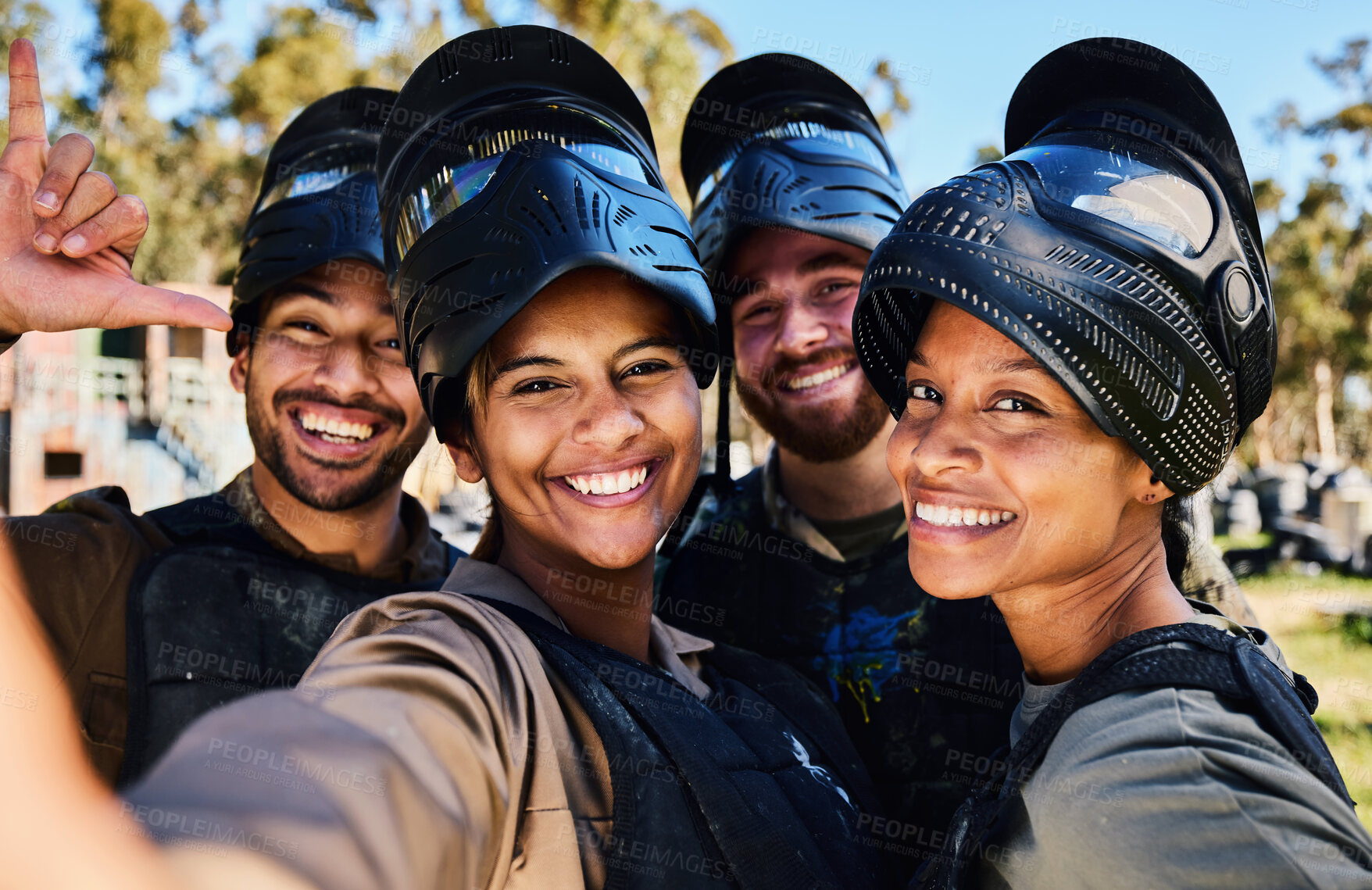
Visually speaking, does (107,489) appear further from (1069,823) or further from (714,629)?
(1069,823)

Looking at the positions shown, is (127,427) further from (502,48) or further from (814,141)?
(502,48)

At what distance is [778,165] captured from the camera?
355 cm

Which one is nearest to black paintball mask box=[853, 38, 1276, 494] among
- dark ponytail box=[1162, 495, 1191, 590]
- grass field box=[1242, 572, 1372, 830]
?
dark ponytail box=[1162, 495, 1191, 590]

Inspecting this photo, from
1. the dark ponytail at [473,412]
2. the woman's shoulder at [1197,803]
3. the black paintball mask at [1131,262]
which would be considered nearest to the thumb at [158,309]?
the dark ponytail at [473,412]

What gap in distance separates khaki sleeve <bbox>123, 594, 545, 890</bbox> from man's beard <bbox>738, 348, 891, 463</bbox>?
6.88 feet

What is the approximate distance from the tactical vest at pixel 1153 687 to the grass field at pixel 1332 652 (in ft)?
19.2

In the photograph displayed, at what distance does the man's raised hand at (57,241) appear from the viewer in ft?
7.66

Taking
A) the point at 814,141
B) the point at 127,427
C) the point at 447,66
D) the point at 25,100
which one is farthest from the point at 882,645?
the point at 127,427

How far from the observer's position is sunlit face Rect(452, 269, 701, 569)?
218cm

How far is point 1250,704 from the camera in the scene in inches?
61.1

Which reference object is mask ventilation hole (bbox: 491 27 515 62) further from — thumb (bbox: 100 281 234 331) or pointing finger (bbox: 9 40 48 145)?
pointing finger (bbox: 9 40 48 145)

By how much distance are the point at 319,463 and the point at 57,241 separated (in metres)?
1.11

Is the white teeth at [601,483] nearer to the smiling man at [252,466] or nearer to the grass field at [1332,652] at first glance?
the smiling man at [252,466]

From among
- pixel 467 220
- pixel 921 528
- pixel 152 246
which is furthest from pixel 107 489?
pixel 152 246
